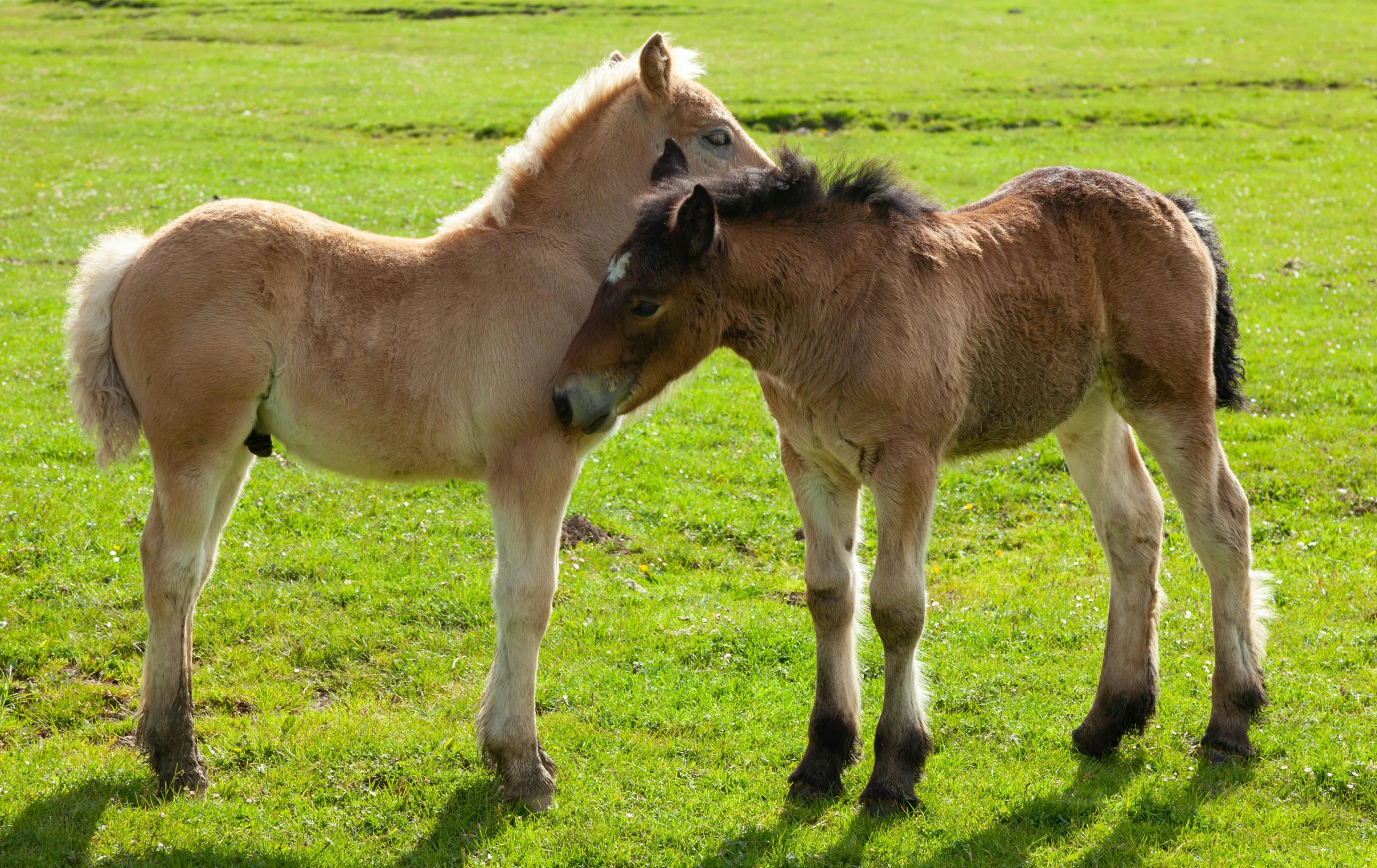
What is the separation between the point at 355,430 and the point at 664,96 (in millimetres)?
2248

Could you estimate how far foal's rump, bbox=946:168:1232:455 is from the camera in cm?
515

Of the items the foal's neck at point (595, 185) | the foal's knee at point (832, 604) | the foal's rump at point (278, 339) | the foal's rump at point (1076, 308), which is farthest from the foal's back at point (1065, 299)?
the foal's rump at point (278, 339)

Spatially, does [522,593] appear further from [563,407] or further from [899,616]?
[899,616]

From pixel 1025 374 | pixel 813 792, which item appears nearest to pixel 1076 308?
pixel 1025 374

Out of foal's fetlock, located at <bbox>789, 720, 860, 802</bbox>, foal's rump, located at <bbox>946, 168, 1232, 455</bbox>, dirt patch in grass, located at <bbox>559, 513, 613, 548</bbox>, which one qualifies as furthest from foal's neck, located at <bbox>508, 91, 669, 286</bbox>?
dirt patch in grass, located at <bbox>559, 513, 613, 548</bbox>

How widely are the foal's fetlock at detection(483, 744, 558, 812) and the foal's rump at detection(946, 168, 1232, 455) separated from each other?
2448 millimetres

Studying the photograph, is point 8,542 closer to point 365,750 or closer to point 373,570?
point 373,570

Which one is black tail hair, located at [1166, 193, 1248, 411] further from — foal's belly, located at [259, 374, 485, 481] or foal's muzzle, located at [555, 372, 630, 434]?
foal's belly, located at [259, 374, 485, 481]

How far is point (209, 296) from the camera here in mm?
4715

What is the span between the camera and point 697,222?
178 inches

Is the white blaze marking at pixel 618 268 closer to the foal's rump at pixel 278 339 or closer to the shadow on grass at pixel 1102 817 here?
the foal's rump at pixel 278 339

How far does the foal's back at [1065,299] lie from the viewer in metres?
5.13

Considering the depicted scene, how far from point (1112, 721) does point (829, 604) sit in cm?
158

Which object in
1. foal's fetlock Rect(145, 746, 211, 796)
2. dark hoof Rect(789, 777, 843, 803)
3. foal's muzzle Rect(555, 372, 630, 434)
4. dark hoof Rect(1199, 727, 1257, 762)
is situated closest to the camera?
foal's muzzle Rect(555, 372, 630, 434)
